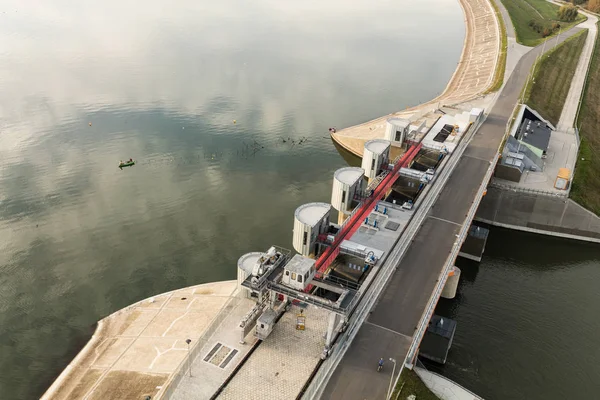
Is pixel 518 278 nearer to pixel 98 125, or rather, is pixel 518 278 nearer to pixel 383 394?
pixel 383 394

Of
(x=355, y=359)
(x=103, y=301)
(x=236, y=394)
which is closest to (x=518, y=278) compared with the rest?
(x=355, y=359)

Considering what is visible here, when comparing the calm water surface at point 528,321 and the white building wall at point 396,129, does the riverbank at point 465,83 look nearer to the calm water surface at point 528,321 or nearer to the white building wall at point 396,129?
the white building wall at point 396,129

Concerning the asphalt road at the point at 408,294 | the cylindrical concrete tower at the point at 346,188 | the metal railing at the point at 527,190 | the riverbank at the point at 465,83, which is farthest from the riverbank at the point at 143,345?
the riverbank at the point at 465,83

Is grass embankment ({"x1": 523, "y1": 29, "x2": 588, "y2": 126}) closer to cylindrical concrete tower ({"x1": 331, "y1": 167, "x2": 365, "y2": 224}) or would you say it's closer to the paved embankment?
the paved embankment

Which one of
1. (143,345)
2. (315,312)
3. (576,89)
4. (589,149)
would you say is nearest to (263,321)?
(315,312)

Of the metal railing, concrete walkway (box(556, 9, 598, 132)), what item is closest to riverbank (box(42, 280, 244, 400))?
the metal railing

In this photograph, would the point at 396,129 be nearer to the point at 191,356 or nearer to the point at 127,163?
the point at 127,163
